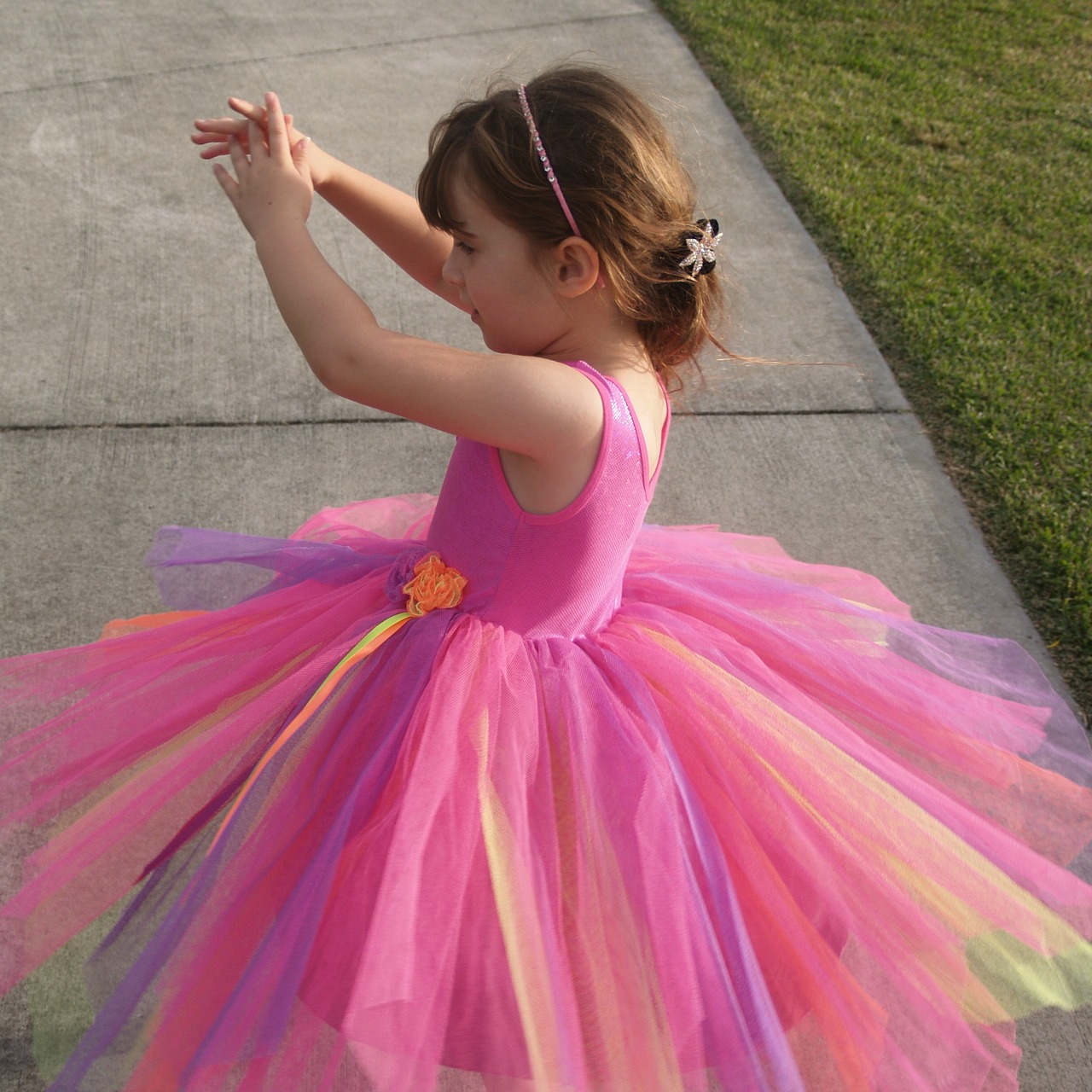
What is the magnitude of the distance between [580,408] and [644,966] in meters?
0.76

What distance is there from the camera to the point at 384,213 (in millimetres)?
2047

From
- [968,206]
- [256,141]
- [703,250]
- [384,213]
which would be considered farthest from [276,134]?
[968,206]

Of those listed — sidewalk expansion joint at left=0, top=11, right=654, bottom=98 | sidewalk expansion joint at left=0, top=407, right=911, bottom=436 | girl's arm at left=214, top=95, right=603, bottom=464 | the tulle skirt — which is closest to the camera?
the tulle skirt

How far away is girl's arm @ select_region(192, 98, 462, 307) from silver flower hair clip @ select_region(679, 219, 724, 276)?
43cm

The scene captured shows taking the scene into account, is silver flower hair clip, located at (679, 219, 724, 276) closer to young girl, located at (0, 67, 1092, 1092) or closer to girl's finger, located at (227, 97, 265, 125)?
young girl, located at (0, 67, 1092, 1092)

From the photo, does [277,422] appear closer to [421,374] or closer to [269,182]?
[269,182]

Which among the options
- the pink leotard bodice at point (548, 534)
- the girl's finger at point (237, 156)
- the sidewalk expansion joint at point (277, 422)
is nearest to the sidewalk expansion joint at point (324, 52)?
the sidewalk expansion joint at point (277, 422)

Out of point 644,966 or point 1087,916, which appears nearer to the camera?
point 644,966

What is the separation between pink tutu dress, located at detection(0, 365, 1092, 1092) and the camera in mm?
1415

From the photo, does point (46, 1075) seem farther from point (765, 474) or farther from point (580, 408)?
point (765, 474)

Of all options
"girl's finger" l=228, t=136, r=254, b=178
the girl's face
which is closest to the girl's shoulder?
Answer: the girl's face

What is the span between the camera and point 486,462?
1.70 m

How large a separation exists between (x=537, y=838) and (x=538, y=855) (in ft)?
0.10

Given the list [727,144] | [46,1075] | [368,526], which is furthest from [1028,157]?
Answer: [46,1075]
